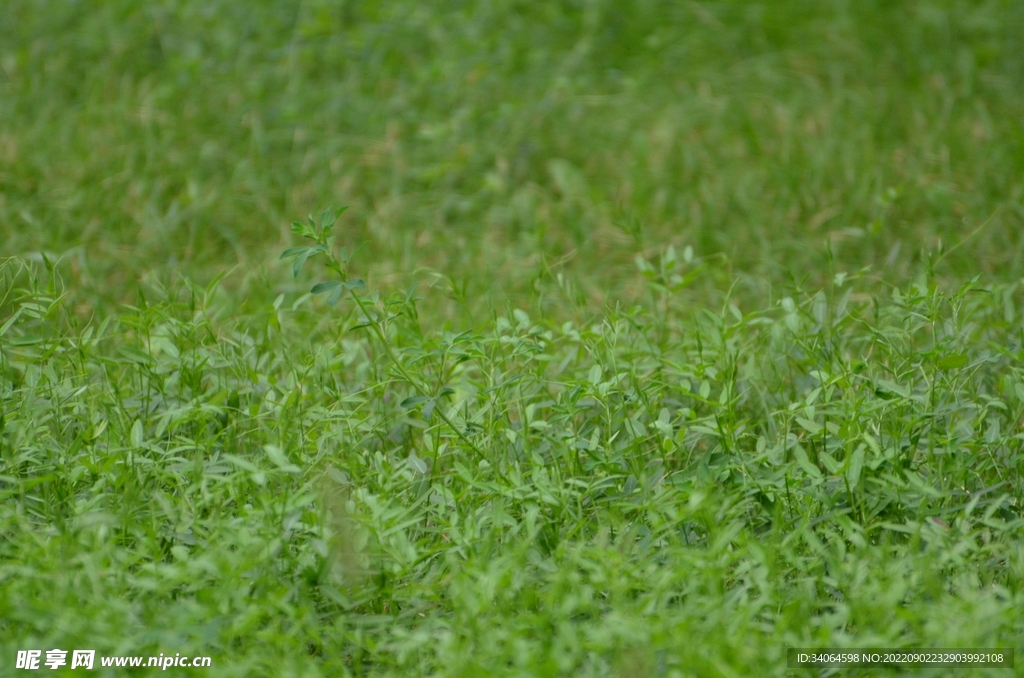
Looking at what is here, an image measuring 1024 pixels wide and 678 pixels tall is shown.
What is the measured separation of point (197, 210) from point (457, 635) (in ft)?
9.01

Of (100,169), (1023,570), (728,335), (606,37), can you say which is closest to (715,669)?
(1023,570)

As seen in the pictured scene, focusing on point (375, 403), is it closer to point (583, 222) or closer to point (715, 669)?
point (715, 669)

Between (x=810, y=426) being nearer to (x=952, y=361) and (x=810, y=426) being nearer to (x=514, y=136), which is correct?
(x=952, y=361)

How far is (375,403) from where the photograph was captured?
108 inches

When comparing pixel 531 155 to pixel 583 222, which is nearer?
pixel 583 222

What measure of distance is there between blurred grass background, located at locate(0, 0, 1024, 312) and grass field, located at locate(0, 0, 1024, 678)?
2cm

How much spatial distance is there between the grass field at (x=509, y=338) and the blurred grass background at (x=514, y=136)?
0.02m

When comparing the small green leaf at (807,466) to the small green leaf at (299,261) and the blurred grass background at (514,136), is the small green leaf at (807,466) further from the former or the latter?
the small green leaf at (299,261)

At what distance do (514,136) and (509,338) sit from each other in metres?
2.35

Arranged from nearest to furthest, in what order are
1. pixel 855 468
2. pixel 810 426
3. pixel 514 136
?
pixel 855 468
pixel 810 426
pixel 514 136

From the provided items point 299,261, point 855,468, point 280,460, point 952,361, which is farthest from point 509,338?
point 952,361

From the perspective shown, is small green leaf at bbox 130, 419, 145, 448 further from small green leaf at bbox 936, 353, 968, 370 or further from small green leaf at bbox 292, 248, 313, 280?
small green leaf at bbox 936, 353, 968, 370

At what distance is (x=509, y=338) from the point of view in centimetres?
246

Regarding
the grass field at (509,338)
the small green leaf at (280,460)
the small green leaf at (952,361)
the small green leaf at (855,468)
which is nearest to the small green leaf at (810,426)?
the grass field at (509,338)
